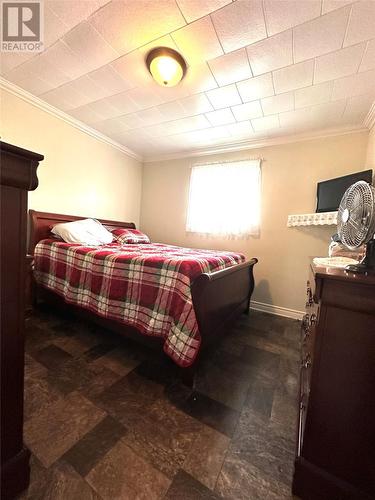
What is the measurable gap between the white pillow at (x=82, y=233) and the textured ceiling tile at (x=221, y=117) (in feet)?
6.58

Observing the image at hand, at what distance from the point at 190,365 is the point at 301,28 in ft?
7.59

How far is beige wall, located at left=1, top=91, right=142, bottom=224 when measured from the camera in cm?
231

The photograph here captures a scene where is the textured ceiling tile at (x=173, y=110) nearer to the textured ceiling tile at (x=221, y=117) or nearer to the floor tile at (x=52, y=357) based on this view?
the textured ceiling tile at (x=221, y=117)

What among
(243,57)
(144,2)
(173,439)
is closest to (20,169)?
(173,439)

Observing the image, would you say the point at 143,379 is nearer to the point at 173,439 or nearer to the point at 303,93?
the point at 173,439

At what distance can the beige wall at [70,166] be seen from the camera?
231 centimetres

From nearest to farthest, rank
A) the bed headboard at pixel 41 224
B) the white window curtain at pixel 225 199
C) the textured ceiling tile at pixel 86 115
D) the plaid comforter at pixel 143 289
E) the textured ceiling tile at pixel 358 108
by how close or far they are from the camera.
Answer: the plaid comforter at pixel 143 289 → the textured ceiling tile at pixel 358 108 → the bed headboard at pixel 41 224 → the textured ceiling tile at pixel 86 115 → the white window curtain at pixel 225 199

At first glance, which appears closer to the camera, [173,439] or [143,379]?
[173,439]

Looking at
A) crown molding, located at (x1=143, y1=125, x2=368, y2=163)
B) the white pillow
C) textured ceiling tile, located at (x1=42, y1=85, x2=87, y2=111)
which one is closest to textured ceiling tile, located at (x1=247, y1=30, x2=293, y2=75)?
crown molding, located at (x1=143, y1=125, x2=368, y2=163)

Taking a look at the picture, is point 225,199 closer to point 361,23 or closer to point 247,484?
point 361,23

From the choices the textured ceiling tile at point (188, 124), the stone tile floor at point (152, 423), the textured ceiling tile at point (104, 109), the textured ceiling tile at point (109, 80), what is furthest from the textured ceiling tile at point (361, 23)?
the stone tile floor at point (152, 423)

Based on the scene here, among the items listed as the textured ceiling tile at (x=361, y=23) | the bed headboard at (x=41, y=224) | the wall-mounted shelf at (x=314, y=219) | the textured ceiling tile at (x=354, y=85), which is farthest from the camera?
the bed headboard at (x=41, y=224)

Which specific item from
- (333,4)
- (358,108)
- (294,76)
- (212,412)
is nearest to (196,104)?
(294,76)

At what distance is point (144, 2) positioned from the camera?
1240 mm
